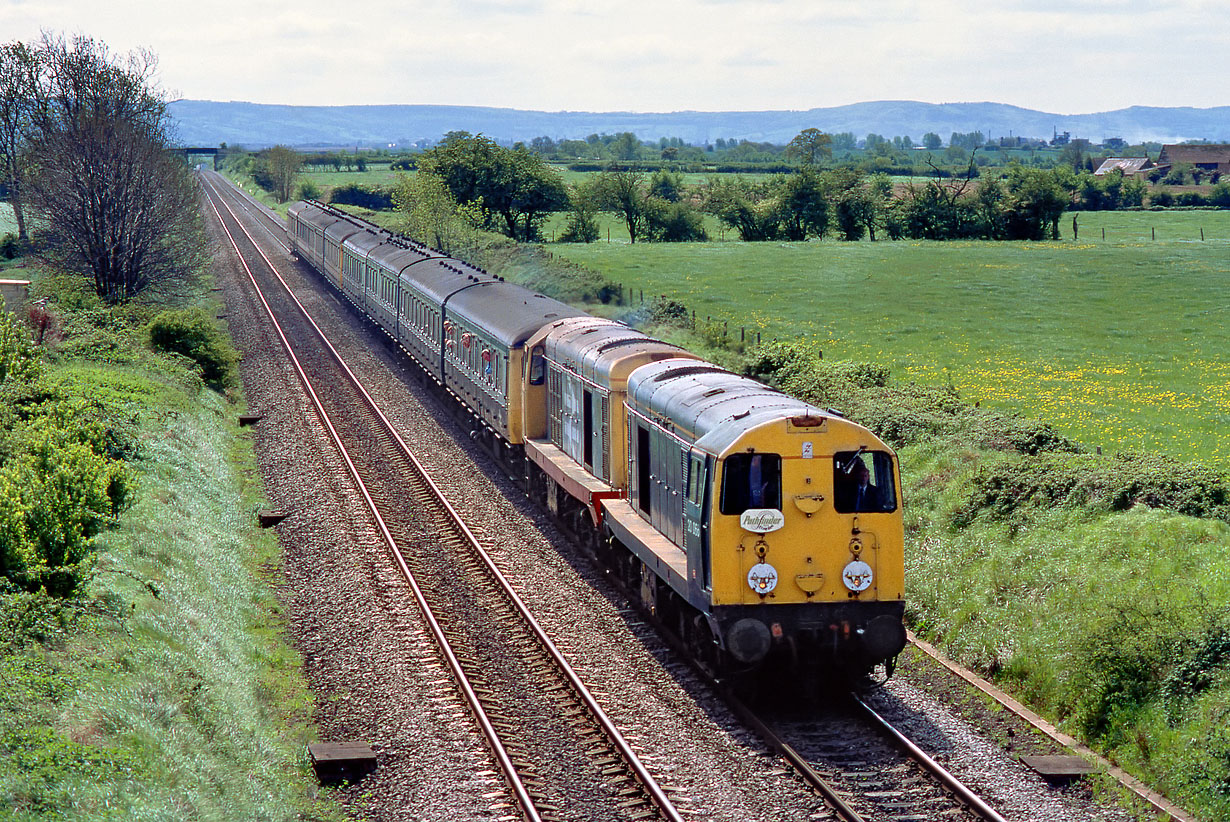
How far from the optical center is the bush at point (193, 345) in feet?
125

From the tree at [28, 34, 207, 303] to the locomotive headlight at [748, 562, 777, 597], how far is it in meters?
34.3

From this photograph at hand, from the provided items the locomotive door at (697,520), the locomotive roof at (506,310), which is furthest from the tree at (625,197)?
the locomotive door at (697,520)

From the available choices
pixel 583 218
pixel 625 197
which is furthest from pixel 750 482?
pixel 625 197

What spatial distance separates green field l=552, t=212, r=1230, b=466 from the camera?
32844 mm

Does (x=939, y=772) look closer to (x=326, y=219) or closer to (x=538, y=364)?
(x=538, y=364)

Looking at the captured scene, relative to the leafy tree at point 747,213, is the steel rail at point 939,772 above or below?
below

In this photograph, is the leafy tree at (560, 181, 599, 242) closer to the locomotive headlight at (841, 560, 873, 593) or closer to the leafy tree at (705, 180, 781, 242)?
the leafy tree at (705, 180, 781, 242)

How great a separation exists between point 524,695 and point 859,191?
300ft

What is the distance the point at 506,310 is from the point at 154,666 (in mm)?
15892

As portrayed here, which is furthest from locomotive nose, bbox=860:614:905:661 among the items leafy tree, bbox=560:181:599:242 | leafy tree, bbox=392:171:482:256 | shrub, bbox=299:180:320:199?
shrub, bbox=299:180:320:199

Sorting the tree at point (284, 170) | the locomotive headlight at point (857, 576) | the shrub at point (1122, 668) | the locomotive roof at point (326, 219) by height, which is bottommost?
the shrub at point (1122, 668)

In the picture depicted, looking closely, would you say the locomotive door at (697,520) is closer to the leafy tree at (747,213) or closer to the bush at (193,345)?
the bush at (193,345)

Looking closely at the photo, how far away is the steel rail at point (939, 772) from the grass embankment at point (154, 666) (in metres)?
6.36

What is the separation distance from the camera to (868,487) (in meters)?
14.5
